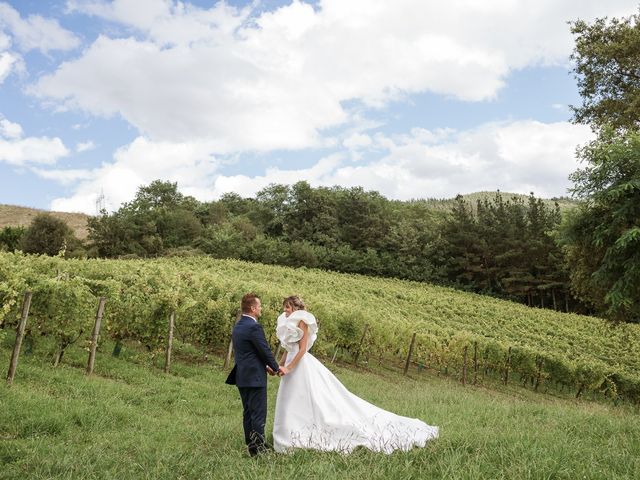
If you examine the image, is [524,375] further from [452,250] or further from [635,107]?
[452,250]

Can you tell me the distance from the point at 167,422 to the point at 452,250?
57.8 m

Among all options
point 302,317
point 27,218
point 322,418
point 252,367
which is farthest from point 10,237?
point 322,418

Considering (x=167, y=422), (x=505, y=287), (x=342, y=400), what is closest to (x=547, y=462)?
(x=342, y=400)

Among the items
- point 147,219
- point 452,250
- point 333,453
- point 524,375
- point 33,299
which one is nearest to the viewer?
point 333,453

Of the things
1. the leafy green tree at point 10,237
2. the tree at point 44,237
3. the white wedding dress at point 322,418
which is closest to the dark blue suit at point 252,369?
the white wedding dress at point 322,418

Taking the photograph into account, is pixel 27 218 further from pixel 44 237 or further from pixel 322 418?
pixel 322 418

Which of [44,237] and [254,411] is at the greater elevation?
[44,237]

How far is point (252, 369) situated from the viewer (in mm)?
5480

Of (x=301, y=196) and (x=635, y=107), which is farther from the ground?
(x=301, y=196)

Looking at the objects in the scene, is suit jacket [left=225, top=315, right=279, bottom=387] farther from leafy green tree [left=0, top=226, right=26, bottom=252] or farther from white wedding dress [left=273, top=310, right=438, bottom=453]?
leafy green tree [left=0, top=226, right=26, bottom=252]

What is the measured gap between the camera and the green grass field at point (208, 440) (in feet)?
13.6

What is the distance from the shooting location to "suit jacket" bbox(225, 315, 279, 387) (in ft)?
18.0

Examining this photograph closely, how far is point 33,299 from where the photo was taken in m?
10.9

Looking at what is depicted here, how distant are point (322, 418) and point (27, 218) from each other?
74.1m
